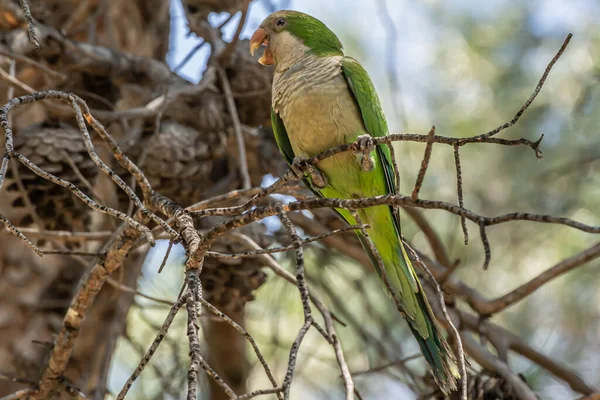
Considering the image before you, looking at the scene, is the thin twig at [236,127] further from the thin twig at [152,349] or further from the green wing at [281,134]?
the thin twig at [152,349]

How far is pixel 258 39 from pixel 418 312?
1.56m

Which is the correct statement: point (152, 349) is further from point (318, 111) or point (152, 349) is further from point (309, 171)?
point (318, 111)

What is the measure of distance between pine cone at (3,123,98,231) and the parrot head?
1.00 meters

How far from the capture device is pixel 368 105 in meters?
2.77

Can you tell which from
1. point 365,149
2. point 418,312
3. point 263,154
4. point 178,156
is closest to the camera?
point 365,149

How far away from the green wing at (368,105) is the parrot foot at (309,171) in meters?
0.26

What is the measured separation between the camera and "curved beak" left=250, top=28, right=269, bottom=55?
3.26m

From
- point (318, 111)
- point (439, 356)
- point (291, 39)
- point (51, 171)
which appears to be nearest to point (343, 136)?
point (318, 111)

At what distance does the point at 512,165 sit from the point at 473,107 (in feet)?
1.71

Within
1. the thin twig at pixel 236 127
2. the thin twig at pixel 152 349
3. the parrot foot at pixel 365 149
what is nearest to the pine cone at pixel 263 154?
the thin twig at pixel 236 127

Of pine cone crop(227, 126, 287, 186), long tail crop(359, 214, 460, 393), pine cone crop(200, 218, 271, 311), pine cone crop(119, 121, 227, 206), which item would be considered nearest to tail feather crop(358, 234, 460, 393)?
long tail crop(359, 214, 460, 393)

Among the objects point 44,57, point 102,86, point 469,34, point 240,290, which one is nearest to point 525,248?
point 469,34

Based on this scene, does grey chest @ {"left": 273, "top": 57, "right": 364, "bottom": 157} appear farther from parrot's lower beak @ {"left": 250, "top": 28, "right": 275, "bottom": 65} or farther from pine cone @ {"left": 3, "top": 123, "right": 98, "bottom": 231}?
pine cone @ {"left": 3, "top": 123, "right": 98, "bottom": 231}

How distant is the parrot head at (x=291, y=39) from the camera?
10.2 ft
